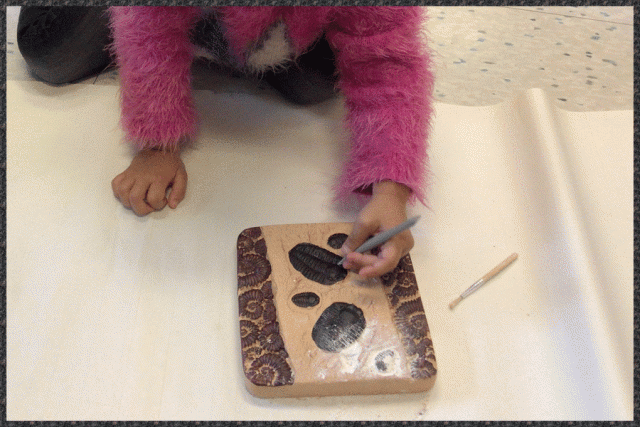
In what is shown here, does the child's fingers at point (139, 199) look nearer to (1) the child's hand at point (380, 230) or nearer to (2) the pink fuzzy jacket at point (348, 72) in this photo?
(2) the pink fuzzy jacket at point (348, 72)

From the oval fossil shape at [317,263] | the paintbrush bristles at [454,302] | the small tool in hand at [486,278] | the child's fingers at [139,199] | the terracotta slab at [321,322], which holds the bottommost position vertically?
the paintbrush bristles at [454,302]

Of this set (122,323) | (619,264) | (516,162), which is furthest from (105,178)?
(619,264)

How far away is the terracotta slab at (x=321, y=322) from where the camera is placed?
643mm

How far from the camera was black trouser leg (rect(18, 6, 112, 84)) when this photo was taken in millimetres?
921

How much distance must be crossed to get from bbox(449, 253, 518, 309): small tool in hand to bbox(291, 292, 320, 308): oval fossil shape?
191 mm

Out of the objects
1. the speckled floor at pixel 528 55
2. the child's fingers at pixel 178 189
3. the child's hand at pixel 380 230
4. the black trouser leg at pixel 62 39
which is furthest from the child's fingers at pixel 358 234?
the black trouser leg at pixel 62 39

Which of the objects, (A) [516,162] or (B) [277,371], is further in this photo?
(A) [516,162]

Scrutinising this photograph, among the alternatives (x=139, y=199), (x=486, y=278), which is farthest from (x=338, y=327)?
(x=139, y=199)

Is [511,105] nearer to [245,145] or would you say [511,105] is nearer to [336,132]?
[336,132]

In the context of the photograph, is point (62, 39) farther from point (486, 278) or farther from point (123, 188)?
point (486, 278)

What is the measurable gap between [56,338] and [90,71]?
521 mm

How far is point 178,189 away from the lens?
0.82 metres

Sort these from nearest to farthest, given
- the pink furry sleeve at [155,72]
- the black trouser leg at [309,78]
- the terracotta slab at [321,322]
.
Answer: the terracotta slab at [321,322] → the pink furry sleeve at [155,72] → the black trouser leg at [309,78]

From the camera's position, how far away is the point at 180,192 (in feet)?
2.71
